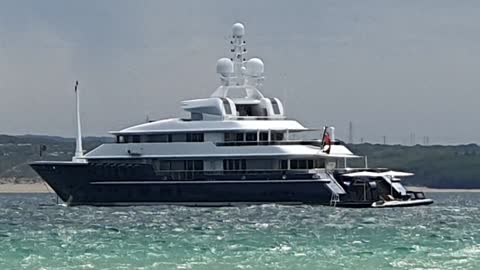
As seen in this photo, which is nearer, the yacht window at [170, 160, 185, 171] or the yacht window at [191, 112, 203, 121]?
the yacht window at [170, 160, 185, 171]

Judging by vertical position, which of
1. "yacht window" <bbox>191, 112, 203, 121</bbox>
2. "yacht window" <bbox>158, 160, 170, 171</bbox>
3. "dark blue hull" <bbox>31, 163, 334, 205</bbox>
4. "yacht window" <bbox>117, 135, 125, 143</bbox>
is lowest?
"dark blue hull" <bbox>31, 163, 334, 205</bbox>

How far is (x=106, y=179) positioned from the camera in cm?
9125

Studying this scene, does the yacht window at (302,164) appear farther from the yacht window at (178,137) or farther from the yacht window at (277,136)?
the yacht window at (178,137)

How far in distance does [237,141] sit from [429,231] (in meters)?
30.0

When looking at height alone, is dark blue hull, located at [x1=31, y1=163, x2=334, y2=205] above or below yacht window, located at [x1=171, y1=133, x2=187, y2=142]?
below

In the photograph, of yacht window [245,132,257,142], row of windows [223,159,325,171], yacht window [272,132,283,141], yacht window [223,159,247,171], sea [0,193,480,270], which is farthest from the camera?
yacht window [272,132,283,141]

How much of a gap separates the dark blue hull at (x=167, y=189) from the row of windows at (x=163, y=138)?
2.80 metres

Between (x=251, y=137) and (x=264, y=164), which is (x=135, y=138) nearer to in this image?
(x=251, y=137)

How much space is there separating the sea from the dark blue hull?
4.04 meters

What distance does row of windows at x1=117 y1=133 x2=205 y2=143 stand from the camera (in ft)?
300

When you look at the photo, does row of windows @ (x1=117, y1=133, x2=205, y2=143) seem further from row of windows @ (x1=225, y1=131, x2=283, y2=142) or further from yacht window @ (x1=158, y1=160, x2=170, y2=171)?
row of windows @ (x1=225, y1=131, x2=283, y2=142)

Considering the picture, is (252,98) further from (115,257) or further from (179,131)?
(115,257)

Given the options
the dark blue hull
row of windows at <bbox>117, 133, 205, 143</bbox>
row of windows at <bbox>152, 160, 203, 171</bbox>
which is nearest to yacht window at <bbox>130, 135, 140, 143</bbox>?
row of windows at <bbox>117, 133, 205, 143</bbox>

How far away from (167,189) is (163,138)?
4.03 metres
